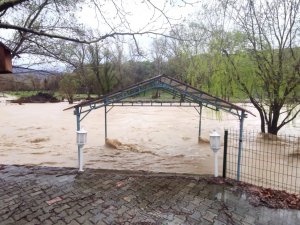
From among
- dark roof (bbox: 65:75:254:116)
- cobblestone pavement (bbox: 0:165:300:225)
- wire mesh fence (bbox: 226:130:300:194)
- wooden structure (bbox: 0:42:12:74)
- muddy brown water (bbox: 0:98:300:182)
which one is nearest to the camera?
wooden structure (bbox: 0:42:12:74)

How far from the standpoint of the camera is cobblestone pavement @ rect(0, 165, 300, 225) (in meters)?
4.52

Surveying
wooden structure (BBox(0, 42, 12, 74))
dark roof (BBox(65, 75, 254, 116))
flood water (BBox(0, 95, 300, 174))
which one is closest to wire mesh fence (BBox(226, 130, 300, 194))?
flood water (BBox(0, 95, 300, 174))

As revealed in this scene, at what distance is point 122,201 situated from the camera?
17.0 ft

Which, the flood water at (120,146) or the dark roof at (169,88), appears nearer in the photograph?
the dark roof at (169,88)

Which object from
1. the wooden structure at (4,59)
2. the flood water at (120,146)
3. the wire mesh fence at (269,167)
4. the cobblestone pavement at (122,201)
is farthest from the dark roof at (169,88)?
the wooden structure at (4,59)

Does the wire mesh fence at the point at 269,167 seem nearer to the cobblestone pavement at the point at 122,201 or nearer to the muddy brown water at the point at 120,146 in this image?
the muddy brown water at the point at 120,146

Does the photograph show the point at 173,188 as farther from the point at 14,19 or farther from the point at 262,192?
the point at 14,19

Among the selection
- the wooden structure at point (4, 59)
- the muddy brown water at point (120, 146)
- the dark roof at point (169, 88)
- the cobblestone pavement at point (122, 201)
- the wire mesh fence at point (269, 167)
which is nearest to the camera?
the wooden structure at point (4, 59)

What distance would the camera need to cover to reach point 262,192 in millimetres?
5738

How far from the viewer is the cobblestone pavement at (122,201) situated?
4.52 m

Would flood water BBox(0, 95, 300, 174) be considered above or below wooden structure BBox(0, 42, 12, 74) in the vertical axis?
below

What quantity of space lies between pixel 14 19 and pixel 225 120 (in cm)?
1769

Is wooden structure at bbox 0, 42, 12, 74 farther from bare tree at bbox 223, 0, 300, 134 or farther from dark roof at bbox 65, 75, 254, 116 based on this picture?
bare tree at bbox 223, 0, 300, 134

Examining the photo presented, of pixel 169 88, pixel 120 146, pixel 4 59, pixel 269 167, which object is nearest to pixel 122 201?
pixel 4 59
